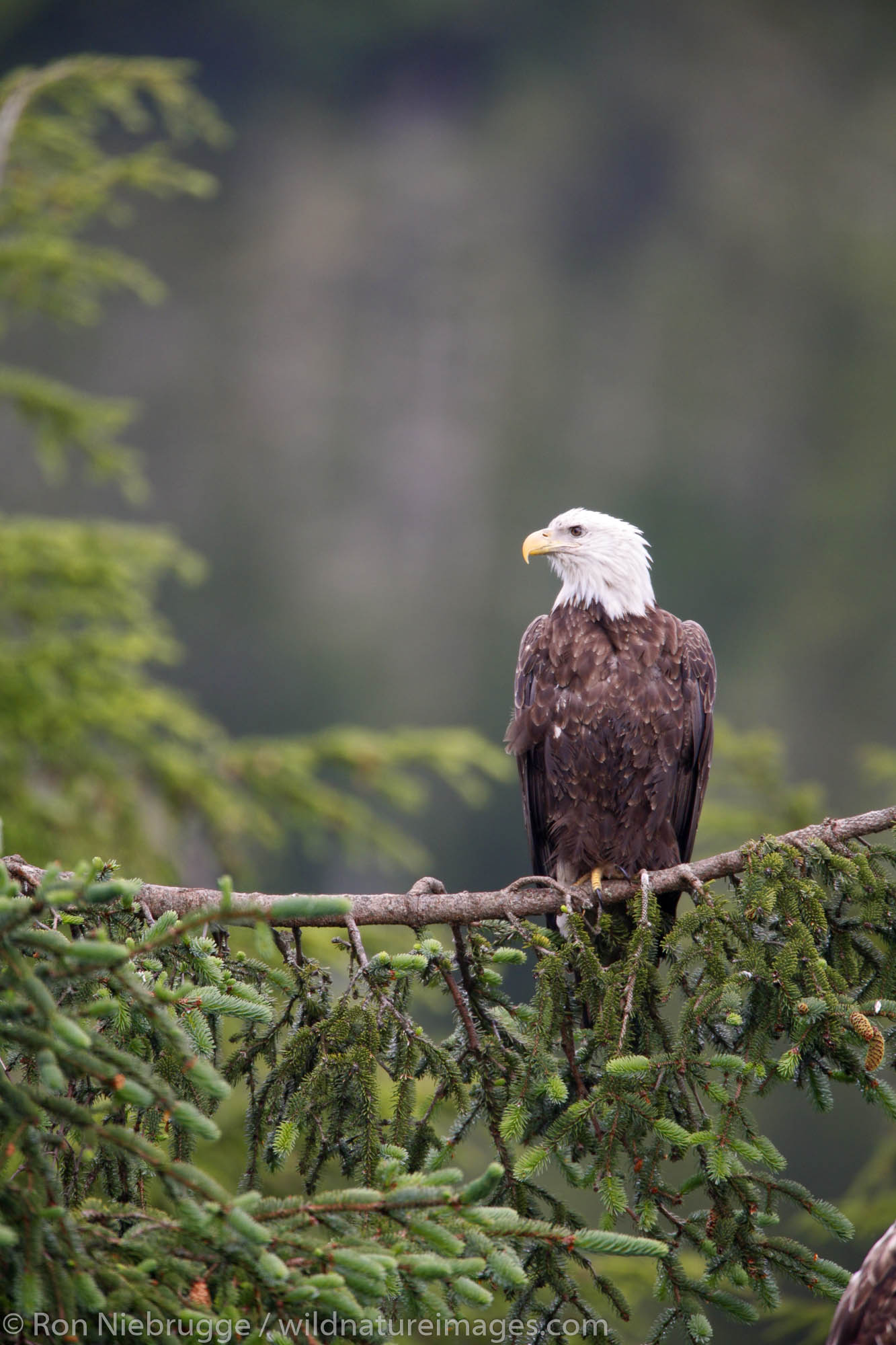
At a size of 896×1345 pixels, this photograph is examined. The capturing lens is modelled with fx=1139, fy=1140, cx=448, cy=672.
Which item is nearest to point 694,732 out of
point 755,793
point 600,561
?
point 600,561

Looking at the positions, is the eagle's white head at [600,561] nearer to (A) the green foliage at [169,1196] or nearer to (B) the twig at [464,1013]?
(B) the twig at [464,1013]

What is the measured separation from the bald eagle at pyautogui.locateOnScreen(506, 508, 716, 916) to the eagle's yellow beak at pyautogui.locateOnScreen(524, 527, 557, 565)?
58mm

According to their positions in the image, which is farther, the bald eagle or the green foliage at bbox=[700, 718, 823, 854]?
the green foliage at bbox=[700, 718, 823, 854]

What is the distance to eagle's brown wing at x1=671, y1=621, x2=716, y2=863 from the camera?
10.6 ft

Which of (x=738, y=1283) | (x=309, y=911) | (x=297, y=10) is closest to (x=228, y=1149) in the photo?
(x=738, y=1283)

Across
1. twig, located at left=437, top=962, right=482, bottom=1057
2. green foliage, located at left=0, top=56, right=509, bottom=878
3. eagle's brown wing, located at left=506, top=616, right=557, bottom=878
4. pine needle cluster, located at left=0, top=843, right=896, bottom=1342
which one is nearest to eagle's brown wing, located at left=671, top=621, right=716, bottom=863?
eagle's brown wing, located at left=506, top=616, right=557, bottom=878

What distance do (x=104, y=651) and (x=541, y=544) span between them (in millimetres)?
1932

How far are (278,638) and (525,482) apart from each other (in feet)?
30.7

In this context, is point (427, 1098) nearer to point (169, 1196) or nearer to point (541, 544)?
point (169, 1196)

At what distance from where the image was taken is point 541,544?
348 centimetres

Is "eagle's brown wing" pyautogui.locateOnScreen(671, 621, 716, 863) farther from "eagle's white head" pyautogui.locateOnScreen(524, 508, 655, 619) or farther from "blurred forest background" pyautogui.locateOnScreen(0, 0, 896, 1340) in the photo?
"blurred forest background" pyautogui.locateOnScreen(0, 0, 896, 1340)

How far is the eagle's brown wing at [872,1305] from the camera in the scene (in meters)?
1.86

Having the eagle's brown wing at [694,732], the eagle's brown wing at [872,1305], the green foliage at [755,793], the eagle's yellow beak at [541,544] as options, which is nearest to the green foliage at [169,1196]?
the eagle's brown wing at [872,1305]

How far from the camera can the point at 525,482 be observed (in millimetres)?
34312
